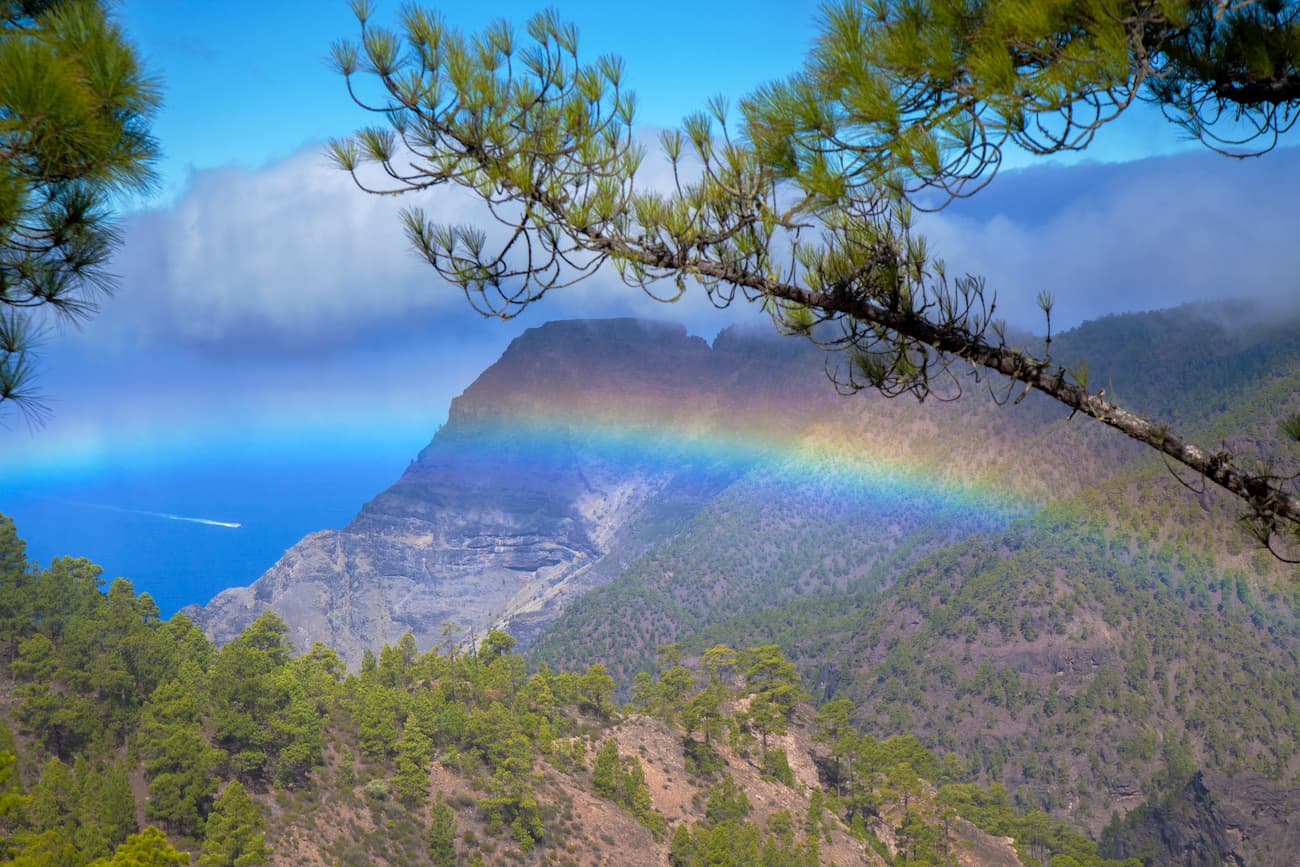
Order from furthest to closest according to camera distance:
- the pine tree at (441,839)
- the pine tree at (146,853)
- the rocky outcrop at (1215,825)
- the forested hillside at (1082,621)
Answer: the forested hillside at (1082,621) < the rocky outcrop at (1215,825) < the pine tree at (441,839) < the pine tree at (146,853)

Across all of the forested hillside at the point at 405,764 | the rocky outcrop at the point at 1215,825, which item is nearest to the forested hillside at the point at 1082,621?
the rocky outcrop at the point at 1215,825

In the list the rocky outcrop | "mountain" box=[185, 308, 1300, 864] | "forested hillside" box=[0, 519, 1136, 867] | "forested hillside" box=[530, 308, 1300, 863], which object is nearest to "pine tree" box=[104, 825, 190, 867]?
"forested hillside" box=[0, 519, 1136, 867]

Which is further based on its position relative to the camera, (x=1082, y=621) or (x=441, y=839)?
(x=1082, y=621)

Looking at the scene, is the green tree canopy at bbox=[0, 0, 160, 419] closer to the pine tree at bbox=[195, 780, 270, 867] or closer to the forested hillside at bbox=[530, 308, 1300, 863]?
the pine tree at bbox=[195, 780, 270, 867]

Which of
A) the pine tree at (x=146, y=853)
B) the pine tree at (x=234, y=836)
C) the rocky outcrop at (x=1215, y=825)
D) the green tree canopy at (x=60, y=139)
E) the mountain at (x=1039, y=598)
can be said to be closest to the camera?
the green tree canopy at (x=60, y=139)

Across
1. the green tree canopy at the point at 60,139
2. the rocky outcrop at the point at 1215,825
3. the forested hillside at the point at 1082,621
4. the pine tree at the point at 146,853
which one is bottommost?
the rocky outcrop at the point at 1215,825

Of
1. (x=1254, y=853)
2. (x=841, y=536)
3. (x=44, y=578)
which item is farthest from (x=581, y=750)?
(x=841, y=536)

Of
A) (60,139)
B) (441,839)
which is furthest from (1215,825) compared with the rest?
(60,139)

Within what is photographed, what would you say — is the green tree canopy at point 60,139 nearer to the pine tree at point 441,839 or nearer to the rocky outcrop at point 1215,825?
the pine tree at point 441,839

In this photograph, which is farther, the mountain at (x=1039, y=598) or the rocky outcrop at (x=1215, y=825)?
the mountain at (x=1039, y=598)

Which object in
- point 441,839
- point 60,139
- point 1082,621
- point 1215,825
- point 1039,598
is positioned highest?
point 60,139

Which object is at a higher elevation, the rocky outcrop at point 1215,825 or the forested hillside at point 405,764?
the forested hillside at point 405,764

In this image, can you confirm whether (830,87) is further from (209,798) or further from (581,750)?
(581,750)

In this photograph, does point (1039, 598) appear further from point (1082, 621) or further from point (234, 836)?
point (234, 836)
